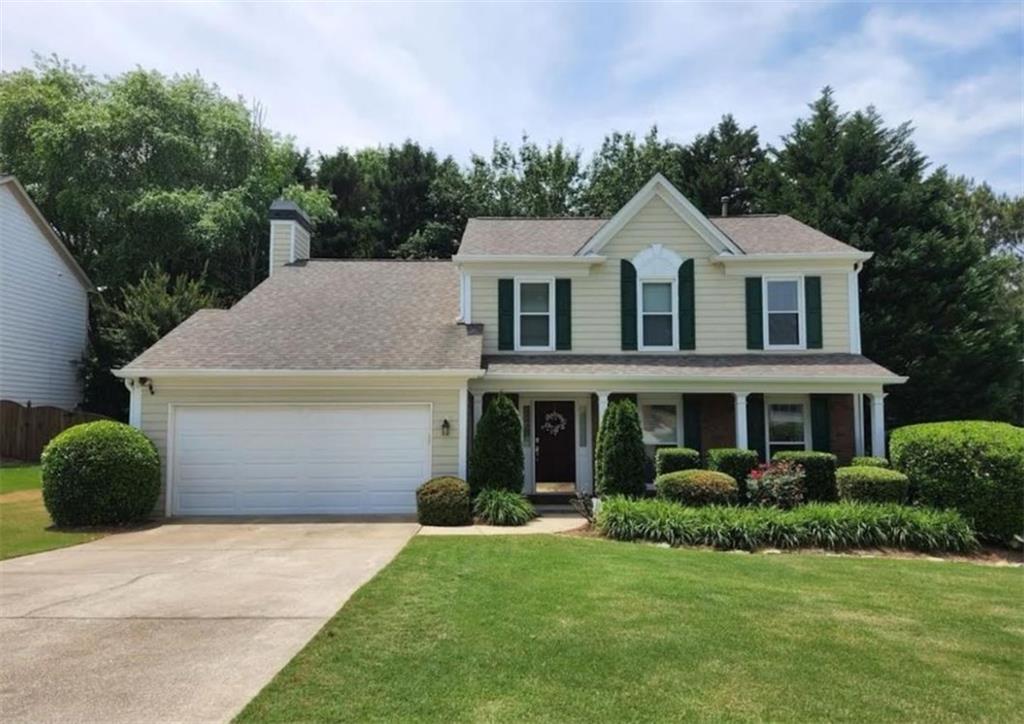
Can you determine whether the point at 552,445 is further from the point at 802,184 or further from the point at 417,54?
the point at 802,184

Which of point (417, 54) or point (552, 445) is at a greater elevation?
point (417, 54)

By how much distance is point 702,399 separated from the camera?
49.6ft

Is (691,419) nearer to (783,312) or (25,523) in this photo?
(783,312)

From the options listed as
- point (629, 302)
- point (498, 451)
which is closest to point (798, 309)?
point (629, 302)

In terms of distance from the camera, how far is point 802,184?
24188 millimetres

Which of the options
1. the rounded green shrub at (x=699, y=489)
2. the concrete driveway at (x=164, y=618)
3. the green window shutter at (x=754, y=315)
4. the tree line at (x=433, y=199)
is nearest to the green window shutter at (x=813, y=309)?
the green window shutter at (x=754, y=315)

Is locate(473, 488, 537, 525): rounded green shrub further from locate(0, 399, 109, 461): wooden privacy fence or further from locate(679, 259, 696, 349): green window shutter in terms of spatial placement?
locate(0, 399, 109, 461): wooden privacy fence

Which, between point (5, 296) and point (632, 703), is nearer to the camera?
point (632, 703)

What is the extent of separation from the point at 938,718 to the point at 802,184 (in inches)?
908

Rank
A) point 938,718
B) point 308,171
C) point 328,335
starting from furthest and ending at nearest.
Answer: point 308,171 < point 328,335 < point 938,718

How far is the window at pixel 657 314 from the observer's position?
15.5 meters

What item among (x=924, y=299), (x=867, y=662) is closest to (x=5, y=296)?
(x=867, y=662)

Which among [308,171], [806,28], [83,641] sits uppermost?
[308,171]

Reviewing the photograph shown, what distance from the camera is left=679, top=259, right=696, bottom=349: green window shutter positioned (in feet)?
50.4
